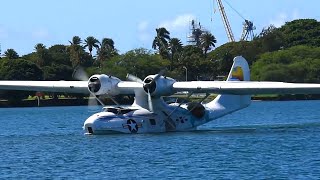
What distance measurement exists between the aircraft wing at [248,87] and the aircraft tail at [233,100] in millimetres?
5248

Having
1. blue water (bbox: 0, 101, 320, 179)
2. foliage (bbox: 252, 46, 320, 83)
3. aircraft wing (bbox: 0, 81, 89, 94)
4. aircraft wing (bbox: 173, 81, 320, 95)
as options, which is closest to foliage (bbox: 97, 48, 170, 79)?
foliage (bbox: 252, 46, 320, 83)

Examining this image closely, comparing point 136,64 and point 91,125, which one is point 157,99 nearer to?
point 91,125

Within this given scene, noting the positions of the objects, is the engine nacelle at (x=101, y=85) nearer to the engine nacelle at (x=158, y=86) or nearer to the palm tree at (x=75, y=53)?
the engine nacelle at (x=158, y=86)

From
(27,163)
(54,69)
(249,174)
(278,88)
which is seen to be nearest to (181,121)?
(278,88)

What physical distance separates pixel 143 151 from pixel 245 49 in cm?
14470

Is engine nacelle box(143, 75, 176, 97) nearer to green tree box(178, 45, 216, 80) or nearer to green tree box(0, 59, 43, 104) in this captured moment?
green tree box(0, 59, 43, 104)

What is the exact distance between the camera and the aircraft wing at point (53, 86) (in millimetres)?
61125

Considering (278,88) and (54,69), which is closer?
(278,88)

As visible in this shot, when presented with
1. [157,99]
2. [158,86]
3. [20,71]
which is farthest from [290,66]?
[158,86]

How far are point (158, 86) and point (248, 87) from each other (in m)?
5.34

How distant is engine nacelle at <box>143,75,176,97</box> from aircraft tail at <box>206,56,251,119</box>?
6.37 metres

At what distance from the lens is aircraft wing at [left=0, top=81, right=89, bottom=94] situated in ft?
201

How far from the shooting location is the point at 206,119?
199 ft

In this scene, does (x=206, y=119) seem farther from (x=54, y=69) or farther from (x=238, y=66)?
(x=54, y=69)
